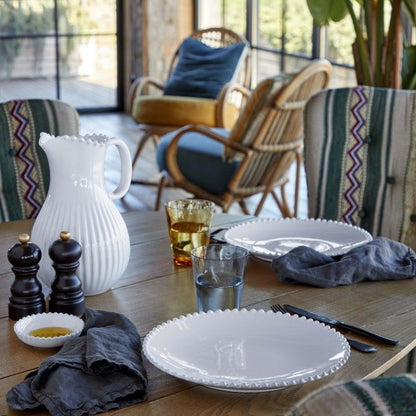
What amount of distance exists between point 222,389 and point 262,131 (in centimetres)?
272

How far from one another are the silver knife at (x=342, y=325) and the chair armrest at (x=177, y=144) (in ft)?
8.08

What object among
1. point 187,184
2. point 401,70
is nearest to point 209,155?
point 187,184

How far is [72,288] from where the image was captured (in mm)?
1502

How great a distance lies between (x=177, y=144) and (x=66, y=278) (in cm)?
288

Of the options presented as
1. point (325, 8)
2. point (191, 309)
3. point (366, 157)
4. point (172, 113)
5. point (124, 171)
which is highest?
point (325, 8)

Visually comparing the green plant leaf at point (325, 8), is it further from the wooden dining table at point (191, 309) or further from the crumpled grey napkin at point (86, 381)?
the crumpled grey napkin at point (86, 381)

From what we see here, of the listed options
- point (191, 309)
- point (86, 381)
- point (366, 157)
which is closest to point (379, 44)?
point (366, 157)

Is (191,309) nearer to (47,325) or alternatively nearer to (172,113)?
(47,325)

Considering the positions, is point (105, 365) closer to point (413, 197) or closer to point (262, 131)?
point (413, 197)

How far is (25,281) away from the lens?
150 centimetres

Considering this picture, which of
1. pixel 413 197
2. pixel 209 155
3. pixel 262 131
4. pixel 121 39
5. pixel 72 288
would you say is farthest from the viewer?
pixel 121 39

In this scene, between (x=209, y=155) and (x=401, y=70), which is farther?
(x=209, y=155)

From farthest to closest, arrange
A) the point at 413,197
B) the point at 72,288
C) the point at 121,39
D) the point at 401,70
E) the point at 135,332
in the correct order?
the point at 121,39, the point at 401,70, the point at 413,197, the point at 72,288, the point at 135,332

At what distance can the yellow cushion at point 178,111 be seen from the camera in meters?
5.21
